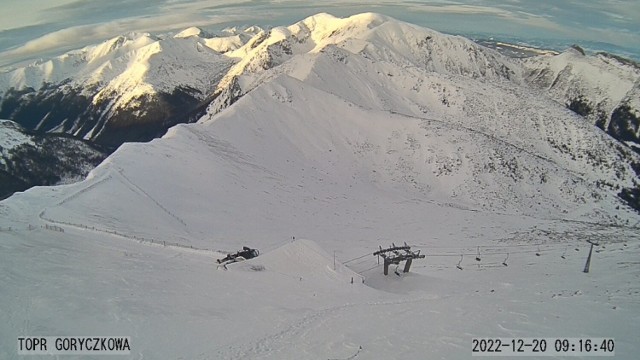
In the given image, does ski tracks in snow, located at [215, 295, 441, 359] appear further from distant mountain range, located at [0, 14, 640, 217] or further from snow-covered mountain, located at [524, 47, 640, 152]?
snow-covered mountain, located at [524, 47, 640, 152]

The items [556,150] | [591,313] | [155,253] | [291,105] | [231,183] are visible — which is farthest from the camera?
[556,150]

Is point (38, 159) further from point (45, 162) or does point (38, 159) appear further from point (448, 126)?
point (448, 126)

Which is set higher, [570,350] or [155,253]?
[570,350]

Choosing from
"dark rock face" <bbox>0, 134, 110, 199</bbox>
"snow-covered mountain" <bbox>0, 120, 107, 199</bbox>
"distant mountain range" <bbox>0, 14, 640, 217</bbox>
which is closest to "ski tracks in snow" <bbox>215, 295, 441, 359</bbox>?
"distant mountain range" <bbox>0, 14, 640, 217</bbox>

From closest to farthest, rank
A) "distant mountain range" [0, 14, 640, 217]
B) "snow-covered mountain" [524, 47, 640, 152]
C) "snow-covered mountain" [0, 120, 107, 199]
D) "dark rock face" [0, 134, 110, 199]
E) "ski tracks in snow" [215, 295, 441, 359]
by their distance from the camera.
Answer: "ski tracks in snow" [215, 295, 441, 359] → "distant mountain range" [0, 14, 640, 217] → "dark rock face" [0, 134, 110, 199] → "snow-covered mountain" [0, 120, 107, 199] → "snow-covered mountain" [524, 47, 640, 152]

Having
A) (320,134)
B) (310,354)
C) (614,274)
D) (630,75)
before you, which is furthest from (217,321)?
(630,75)

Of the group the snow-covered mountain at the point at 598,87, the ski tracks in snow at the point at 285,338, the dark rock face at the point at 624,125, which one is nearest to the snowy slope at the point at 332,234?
the ski tracks in snow at the point at 285,338

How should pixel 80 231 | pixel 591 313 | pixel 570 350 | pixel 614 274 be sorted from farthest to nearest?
pixel 80 231
pixel 614 274
pixel 591 313
pixel 570 350

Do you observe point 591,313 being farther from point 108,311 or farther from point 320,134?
point 320,134
